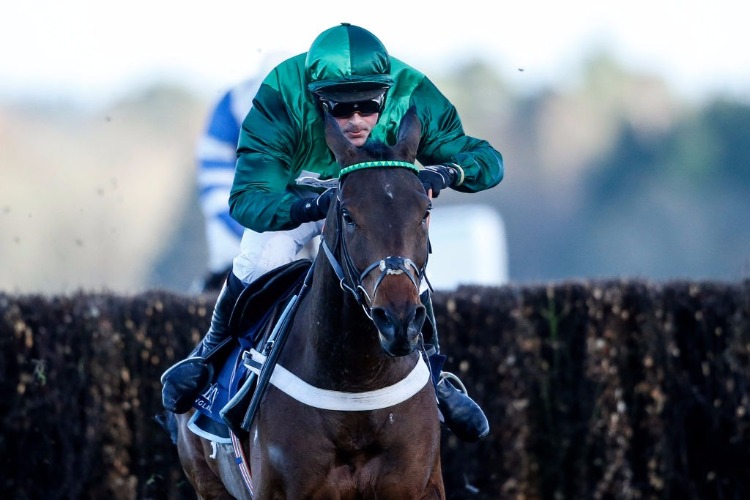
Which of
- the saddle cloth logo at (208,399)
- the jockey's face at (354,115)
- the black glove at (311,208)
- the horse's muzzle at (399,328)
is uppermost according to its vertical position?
the jockey's face at (354,115)

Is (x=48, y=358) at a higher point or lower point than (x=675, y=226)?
higher

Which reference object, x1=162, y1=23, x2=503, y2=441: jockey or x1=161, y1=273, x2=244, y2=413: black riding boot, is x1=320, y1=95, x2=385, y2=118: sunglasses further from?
x1=161, y1=273, x2=244, y2=413: black riding boot

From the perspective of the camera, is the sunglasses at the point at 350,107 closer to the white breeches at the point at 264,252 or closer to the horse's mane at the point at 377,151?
the horse's mane at the point at 377,151

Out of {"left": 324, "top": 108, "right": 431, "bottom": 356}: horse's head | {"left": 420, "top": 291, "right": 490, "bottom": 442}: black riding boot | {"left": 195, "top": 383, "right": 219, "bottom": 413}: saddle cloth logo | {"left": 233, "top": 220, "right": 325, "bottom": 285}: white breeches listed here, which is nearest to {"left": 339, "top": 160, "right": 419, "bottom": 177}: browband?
{"left": 324, "top": 108, "right": 431, "bottom": 356}: horse's head

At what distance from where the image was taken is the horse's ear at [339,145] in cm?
488

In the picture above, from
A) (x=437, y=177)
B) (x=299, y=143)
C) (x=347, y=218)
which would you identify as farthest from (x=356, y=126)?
(x=347, y=218)

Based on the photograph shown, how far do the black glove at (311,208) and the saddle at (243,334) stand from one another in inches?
24.9

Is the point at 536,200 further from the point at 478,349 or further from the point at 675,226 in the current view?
the point at 478,349

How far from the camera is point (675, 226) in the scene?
50219 mm

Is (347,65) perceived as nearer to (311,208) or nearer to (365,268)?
(311,208)

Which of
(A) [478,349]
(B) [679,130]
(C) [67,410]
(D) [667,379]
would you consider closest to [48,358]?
(C) [67,410]

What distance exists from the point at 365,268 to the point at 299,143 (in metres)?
1.19

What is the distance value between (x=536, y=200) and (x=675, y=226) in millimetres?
5129

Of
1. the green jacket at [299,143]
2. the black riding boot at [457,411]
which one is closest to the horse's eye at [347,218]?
the green jacket at [299,143]
